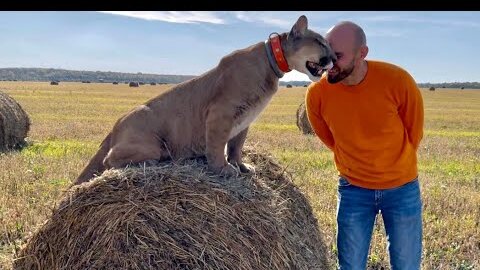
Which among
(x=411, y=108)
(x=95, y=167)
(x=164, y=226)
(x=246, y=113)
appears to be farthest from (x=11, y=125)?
(x=411, y=108)

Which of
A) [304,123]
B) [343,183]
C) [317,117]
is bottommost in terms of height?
[304,123]

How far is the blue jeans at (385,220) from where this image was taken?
16.4 feet

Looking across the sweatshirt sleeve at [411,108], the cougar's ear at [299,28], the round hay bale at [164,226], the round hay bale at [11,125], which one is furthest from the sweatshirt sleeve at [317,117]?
the round hay bale at [11,125]

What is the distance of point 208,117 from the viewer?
5301 millimetres

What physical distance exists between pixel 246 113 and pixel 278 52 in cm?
68

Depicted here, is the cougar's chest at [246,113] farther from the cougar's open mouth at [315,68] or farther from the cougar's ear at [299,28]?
the cougar's ear at [299,28]

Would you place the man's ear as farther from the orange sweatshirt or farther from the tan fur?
the tan fur

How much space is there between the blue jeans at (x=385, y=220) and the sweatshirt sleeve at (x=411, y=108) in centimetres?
51

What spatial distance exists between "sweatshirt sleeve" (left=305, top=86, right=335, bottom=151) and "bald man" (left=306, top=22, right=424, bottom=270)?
1 cm

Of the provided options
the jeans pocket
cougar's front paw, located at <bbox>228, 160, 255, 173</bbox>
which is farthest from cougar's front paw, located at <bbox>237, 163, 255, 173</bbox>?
the jeans pocket

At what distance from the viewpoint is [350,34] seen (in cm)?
474

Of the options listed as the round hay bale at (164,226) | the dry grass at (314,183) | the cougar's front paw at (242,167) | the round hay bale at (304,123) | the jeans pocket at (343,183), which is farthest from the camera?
the round hay bale at (304,123)

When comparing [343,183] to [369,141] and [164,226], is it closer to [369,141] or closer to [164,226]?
[369,141]

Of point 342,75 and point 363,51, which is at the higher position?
point 363,51
